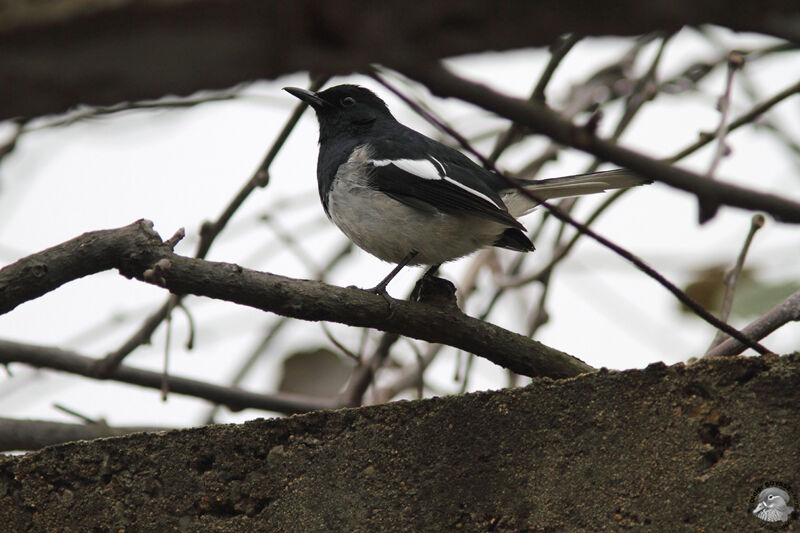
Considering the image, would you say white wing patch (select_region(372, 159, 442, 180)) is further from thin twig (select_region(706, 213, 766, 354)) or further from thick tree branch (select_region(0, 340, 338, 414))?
thin twig (select_region(706, 213, 766, 354))

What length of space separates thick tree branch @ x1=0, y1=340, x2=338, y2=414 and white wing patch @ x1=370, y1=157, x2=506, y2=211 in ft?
4.09

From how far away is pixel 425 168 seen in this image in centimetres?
457

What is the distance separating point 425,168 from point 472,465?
2463 mm

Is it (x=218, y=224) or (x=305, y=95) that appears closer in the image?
(x=218, y=224)

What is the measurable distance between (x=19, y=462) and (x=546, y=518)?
55.0 inches

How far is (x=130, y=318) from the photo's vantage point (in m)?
5.66

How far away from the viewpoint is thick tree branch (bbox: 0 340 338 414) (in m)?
4.10

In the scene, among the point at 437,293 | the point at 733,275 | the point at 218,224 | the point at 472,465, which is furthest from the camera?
the point at 218,224

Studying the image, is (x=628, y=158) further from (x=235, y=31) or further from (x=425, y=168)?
(x=425, y=168)

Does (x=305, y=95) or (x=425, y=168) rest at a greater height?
(x=305, y=95)

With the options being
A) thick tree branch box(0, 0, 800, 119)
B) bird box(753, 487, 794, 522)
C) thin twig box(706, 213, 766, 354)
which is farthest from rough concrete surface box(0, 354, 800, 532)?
thick tree branch box(0, 0, 800, 119)

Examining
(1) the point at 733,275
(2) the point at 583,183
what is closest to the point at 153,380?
(2) the point at 583,183

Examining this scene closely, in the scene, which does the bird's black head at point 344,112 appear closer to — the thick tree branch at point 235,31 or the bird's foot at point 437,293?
the bird's foot at point 437,293

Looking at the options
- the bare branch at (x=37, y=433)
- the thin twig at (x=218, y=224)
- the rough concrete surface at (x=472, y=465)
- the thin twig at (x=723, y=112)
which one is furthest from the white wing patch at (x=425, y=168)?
the rough concrete surface at (x=472, y=465)
